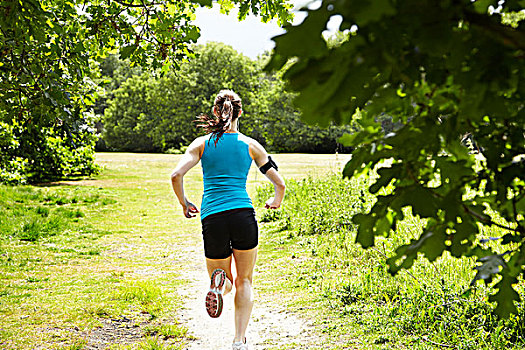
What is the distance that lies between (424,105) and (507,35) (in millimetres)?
310

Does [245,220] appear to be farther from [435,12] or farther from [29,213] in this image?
[29,213]

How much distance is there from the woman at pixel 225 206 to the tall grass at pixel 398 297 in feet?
3.58

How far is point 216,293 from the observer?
3.78 meters

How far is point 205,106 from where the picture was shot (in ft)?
134

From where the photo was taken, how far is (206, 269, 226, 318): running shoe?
379 cm

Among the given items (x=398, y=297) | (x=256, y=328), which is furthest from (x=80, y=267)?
(x=398, y=297)

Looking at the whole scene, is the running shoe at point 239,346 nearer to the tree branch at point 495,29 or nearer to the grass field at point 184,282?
the grass field at point 184,282

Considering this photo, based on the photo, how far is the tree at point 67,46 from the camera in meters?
3.76

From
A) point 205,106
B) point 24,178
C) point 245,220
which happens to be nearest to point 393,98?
point 245,220

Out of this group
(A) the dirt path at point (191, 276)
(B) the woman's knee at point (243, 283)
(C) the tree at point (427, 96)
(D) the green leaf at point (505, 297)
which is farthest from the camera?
(A) the dirt path at point (191, 276)

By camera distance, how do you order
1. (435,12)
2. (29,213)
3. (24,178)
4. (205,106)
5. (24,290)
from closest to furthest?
1. (435,12)
2. (24,290)
3. (29,213)
4. (24,178)
5. (205,106)

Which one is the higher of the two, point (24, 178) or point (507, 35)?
point (507, 35)

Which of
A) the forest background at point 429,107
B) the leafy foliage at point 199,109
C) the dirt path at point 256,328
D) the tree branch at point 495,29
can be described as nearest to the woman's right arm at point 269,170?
the dirt path at point 256,328

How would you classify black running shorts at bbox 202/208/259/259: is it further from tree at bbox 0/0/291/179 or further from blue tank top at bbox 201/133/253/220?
tree at bbox 0/0/291/179
